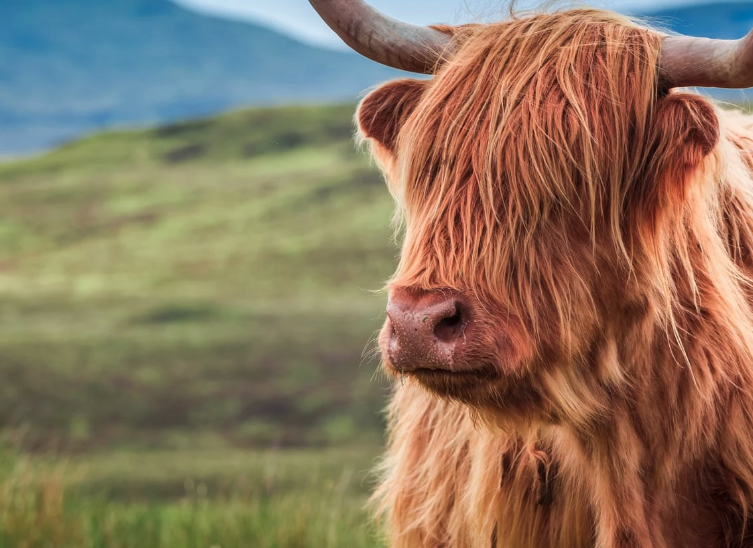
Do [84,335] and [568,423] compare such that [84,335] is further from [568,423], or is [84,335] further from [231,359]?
[568,423]

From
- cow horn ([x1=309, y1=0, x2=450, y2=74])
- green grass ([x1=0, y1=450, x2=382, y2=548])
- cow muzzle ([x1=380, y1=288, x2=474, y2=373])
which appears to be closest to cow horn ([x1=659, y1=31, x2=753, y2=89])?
cow horn ([x1=309, y1=0, x2=450, y2=74])

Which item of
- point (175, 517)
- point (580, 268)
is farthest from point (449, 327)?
point (175, 517)

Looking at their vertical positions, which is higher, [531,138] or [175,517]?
[531,138]

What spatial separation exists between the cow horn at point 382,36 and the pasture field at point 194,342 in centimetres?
69

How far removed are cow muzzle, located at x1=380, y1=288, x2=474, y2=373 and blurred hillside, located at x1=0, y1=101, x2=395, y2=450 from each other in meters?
1.14

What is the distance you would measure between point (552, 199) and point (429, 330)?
463mm

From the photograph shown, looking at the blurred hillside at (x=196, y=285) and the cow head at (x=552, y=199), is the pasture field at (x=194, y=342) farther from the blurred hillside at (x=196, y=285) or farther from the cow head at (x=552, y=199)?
the cow head at (x=552, y=199)

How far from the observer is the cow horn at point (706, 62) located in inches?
81.9

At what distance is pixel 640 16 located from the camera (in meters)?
2.71

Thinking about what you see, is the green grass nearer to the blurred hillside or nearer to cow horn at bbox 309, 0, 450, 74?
the blurred hillside

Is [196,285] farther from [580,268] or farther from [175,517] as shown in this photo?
[580,268]

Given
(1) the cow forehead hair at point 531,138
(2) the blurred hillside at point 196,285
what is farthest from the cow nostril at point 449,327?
(2) the blurred hillside at point 196,285

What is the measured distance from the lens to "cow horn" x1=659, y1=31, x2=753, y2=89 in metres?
2.08

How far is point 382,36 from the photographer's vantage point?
8.58ft
